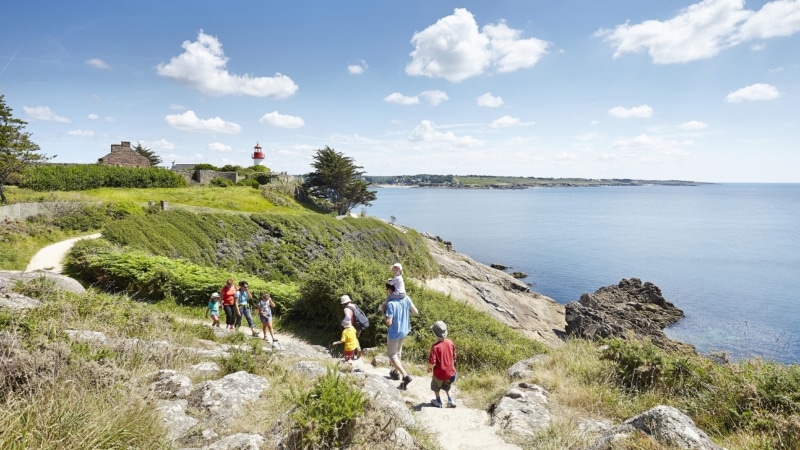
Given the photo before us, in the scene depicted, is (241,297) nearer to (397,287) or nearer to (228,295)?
(228,295)

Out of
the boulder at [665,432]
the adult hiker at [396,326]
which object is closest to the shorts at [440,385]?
the adult hiker at [396,326]

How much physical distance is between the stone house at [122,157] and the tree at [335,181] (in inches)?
669

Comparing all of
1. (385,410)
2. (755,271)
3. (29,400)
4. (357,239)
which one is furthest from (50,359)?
(755,271)

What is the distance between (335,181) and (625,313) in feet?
103

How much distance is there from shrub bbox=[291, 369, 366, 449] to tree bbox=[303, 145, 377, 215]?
4240 cm

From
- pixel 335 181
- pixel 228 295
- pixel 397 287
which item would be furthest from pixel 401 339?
pixel 335 181

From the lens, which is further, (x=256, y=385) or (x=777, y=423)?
(x=256, y=385)

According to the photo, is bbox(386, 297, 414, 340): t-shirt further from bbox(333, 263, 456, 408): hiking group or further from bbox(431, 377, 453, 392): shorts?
bbox(431, 377, 453, 392): shorts

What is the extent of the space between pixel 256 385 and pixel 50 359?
257 centimetres

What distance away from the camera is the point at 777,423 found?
5.10m

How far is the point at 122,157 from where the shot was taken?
40.0 m

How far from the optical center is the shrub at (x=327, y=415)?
14.4 feet

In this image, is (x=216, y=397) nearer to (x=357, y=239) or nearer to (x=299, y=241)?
(x=299, y=241)

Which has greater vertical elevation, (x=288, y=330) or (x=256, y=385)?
(x=256, y=385)
